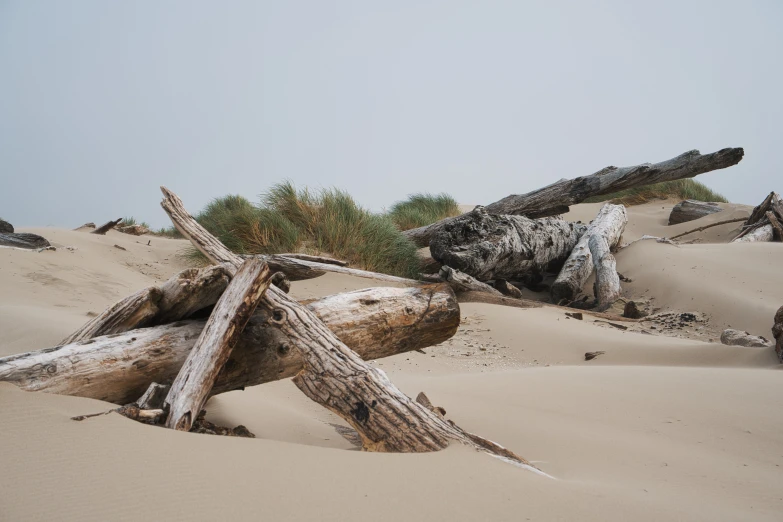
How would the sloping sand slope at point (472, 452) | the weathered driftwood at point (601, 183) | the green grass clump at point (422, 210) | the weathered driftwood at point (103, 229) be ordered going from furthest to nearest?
1. the green grass clump at point (422, 210)
2. the weathered driftwood at point (103, 229)
3. the weathered driftwood at point (601, 183)
4. the sloping sand slope at point (472, 452)

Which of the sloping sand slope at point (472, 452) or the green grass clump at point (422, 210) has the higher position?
the green grass clump at point (422, 210)

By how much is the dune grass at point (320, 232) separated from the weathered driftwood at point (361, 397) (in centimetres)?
522

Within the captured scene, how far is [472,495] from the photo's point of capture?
1886 mm

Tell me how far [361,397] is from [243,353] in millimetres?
913

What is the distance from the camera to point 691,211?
1299 cm

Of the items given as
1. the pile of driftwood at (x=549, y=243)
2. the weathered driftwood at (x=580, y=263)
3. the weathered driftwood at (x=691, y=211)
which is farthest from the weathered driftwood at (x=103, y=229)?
the weathered driftwood at (x=691, y=211)

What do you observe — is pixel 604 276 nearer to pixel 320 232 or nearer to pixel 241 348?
pixel 320 232

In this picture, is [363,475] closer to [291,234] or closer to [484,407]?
[484,407]

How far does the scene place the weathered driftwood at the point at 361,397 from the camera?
249 centimetres

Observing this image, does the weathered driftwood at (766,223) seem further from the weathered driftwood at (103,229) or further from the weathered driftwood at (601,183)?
the weathered driftwood at (103,229)

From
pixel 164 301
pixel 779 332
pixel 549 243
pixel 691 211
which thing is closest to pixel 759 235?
pixel 691 211

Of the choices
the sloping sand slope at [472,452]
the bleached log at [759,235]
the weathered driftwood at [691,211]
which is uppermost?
the weathered driftwood at [691,211]

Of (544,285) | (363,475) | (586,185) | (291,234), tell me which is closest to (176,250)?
(291,234)

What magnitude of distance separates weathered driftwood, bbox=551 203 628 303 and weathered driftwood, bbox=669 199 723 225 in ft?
13.5
